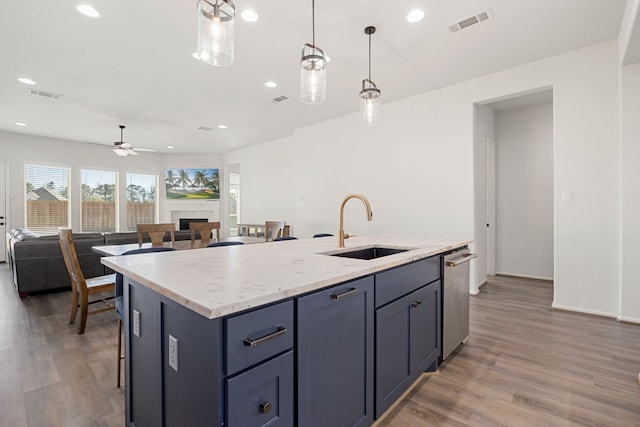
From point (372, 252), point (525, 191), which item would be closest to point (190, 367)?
point (372, 252)

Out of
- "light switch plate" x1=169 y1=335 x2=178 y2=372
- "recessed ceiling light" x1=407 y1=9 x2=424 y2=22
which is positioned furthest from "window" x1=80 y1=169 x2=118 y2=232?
"light switch plate" x1=169 y1=335 x2=178 y2=372

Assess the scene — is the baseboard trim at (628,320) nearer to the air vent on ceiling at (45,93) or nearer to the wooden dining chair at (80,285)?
the wooden dining chair at (80,285)

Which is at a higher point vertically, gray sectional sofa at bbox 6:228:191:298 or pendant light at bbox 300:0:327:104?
pendant light at bbox 300:0:327:104

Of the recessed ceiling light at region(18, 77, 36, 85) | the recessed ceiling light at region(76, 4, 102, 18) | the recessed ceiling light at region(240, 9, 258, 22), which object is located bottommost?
the recessed ceiling light at region(76, 4, 102, 18)

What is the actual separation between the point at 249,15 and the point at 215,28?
1.17 meters

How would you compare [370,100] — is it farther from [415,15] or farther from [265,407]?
[265,407]

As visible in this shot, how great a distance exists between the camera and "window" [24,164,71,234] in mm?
7086

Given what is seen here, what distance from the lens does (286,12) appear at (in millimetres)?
2654

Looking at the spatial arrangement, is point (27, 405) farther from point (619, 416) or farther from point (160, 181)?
point (160, 181)

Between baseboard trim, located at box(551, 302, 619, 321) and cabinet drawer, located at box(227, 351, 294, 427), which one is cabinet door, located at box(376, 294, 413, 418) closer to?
cabinet drawer, located at box(227, 351, 294, 427)

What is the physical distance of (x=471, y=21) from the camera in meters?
2.80

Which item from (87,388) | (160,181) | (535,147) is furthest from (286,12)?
(160,181)

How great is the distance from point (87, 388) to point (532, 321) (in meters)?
3.80

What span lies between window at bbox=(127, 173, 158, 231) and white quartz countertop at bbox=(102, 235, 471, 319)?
8031 mm
